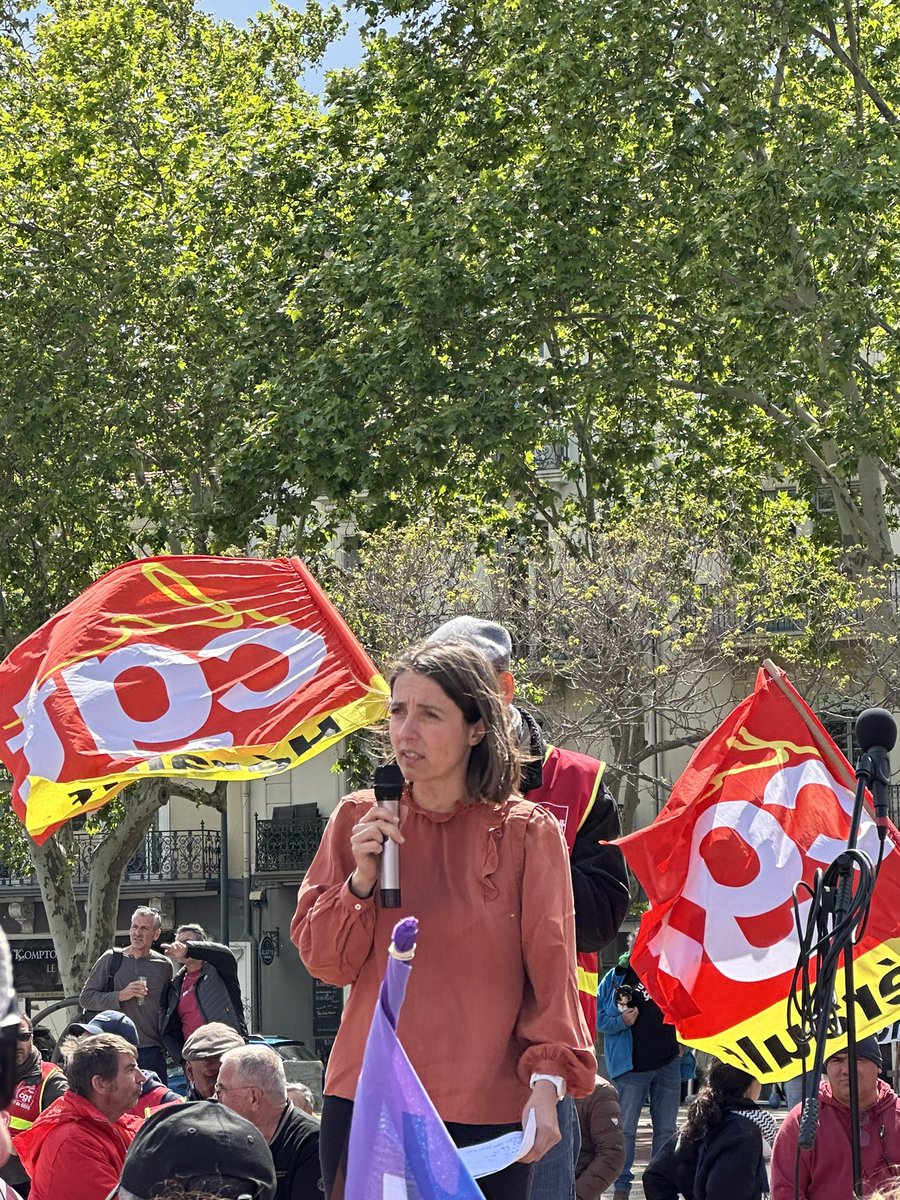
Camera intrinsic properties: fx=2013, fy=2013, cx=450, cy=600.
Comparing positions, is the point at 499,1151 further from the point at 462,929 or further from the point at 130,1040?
the point at 130,1040

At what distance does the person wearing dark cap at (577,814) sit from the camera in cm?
467

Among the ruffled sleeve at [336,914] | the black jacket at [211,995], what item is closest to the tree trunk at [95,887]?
the black jacket at [211,995]

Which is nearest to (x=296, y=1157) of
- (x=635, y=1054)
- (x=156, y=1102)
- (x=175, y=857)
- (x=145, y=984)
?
(x=156, y=1102)

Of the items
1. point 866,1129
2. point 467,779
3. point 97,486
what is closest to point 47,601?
point 97,486

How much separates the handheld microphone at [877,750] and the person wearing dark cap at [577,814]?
33.3 inches

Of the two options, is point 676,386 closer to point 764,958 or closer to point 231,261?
point 231,261

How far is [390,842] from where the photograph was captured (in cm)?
365

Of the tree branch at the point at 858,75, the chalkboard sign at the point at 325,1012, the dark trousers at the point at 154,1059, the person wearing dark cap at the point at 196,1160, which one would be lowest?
the chalkboard sign at the point at 325,1012

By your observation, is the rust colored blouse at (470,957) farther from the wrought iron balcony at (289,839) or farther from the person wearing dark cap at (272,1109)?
the wrought iron balcony at (289,839)

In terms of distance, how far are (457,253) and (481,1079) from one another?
18621 millimetres

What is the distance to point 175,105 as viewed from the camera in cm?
2808

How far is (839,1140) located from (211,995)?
14.9ft

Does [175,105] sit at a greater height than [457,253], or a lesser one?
greater

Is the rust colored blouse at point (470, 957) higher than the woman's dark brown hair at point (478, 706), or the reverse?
the woman's dark brown hair at point (478, 706)
